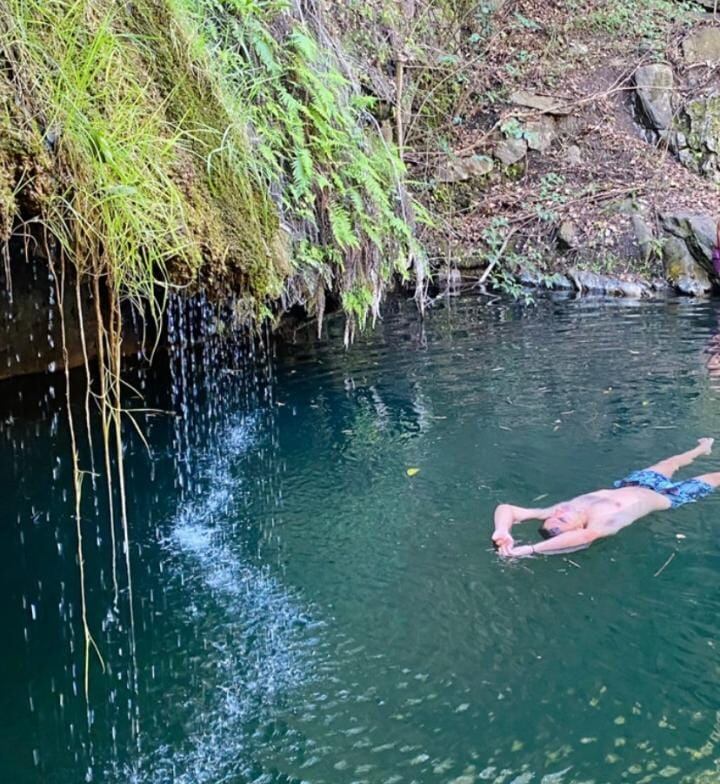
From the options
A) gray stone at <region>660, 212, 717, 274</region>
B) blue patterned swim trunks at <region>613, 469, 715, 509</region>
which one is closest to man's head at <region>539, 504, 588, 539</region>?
blue patterned swim trunks at <region>613, 469, 715, 509</region>

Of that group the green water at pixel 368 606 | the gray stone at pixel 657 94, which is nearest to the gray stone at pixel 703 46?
the gray stone at pixel 657 94

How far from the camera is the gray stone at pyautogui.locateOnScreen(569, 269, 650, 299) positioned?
45.3 ft

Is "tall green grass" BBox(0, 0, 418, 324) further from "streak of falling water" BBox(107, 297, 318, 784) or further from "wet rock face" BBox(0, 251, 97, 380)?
"wet rock face" BBox(0, 251, 97, 380)

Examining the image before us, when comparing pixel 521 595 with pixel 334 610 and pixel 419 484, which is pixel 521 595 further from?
pixel 419 484

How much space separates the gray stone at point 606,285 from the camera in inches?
544

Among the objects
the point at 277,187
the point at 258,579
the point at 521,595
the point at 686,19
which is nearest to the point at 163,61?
the point at 277,187

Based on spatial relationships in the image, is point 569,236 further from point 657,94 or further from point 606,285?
point 657,94

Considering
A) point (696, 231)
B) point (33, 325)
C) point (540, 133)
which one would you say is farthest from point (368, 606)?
point (540, 133)

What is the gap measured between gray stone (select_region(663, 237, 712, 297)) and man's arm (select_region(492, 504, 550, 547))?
9.98 meters

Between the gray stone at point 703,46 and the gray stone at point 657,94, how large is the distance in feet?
3.05

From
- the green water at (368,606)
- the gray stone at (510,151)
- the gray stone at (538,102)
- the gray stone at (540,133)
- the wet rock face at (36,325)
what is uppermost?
the gray stone at (538,102)

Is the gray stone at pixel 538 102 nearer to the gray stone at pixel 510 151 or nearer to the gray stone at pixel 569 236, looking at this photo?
the gray stone at pixel 510 151

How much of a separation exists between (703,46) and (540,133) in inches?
196

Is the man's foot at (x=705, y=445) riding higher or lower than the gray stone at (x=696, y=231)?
lower
